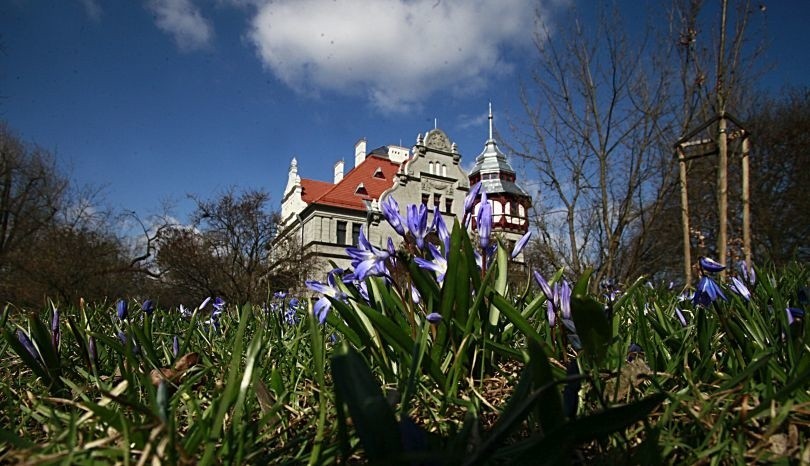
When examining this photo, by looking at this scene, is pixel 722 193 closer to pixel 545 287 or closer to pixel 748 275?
pixel 748 275

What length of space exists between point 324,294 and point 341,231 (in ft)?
87.9

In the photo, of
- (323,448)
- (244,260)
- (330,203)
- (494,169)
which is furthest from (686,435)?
(494,169)

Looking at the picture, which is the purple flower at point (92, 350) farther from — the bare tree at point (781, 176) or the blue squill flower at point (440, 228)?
the bare tree at point (781, 176)

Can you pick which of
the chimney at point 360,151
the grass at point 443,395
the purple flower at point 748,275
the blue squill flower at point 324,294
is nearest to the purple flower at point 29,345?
the grass at point 443,395

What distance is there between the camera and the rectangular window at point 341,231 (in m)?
27.9

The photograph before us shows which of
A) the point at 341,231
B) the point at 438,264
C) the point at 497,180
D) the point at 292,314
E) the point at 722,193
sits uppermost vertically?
the point at 497,180

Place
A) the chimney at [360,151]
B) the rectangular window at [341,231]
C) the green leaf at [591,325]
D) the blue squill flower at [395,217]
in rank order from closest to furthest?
the green leaf at [591,325], the blue squill flower at [395,217], the rectangular window at [341,231], the chimney at [360,151]

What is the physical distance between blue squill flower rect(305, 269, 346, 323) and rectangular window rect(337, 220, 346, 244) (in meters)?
26.5

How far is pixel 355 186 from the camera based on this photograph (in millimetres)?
30188

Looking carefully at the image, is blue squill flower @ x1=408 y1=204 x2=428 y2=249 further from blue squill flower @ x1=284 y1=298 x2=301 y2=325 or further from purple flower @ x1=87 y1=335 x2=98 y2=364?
blue squill flower @ x1=284 y1=298 x2=301 y2=325

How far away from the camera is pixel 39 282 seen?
13531mm

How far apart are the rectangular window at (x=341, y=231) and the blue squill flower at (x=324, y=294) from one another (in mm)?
26478

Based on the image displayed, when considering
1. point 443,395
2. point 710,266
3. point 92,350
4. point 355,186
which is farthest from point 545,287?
point 355,186

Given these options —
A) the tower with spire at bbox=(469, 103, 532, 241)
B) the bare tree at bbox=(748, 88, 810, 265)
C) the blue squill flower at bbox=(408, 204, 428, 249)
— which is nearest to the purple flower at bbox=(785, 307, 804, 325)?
the blue squill flower at bbox=(408, 204, 428, 249)
